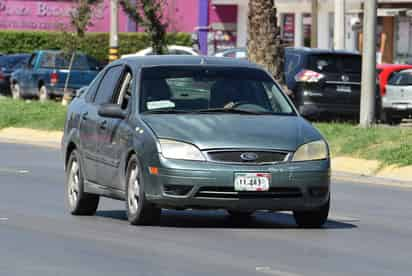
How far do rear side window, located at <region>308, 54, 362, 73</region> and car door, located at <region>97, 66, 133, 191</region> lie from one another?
17762 mm

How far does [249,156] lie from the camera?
13.0m

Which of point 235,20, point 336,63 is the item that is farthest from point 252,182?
point 235,20

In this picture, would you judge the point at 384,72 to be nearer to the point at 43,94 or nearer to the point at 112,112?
the point at 43,94

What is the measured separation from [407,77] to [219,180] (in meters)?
24.3

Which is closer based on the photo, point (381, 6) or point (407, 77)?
point (407, 77)

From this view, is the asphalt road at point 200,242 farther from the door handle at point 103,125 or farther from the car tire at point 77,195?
the door handle at point 103,125

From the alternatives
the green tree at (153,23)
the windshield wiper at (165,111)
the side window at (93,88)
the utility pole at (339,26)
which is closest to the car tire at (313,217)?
the windshield wiper at (165,111)

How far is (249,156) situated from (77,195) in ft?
9.00

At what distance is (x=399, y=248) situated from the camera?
1216 centimetres

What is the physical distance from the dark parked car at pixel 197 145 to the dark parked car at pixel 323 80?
1680 centimetres

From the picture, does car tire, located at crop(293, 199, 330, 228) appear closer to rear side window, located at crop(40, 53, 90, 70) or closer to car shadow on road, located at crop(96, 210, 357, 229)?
car shadow on road, located at crop(96, 210, 357, 229)

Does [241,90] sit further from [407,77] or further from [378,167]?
[407,77]

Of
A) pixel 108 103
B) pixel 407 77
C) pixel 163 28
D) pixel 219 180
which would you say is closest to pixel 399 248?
pixel 219 180

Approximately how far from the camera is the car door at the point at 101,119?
47.5 feet
